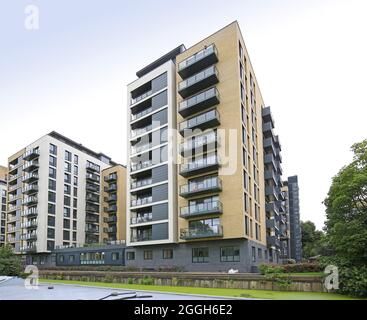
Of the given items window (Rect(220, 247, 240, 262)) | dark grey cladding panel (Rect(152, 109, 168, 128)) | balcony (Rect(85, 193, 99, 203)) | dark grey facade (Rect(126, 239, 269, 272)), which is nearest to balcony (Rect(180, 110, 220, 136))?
dark grey cladding panel (Rect(152, 109, 168, 128))

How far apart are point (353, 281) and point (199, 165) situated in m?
22.5

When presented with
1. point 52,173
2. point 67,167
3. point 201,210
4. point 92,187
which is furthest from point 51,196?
point 201,210

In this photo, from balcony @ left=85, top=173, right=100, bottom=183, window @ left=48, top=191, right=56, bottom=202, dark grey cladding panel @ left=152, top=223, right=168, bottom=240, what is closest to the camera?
dark grey cladding panel @ left=152, top=223, right=168, bottom=240

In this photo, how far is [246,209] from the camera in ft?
126

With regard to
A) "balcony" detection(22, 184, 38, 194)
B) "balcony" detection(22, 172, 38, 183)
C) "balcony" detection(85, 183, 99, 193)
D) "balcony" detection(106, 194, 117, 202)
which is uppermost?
"balcony" detection(22, 172, 38, 183)

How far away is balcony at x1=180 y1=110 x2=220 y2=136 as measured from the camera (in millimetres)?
39344

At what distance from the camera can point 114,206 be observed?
256ft

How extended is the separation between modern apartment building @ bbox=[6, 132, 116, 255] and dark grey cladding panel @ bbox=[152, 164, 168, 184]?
102 feet

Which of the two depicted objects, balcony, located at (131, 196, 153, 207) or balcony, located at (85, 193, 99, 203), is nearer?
balcony, located at (131, 196, 153, 207)

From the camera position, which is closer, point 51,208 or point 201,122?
point 201,122

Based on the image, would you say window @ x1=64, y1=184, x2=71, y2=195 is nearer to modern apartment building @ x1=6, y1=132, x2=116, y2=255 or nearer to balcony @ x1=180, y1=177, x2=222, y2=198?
modern apartment building @ x1=6, y1=132, x2=116, y2=255

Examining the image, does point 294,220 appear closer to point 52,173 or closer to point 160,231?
point 160,231
